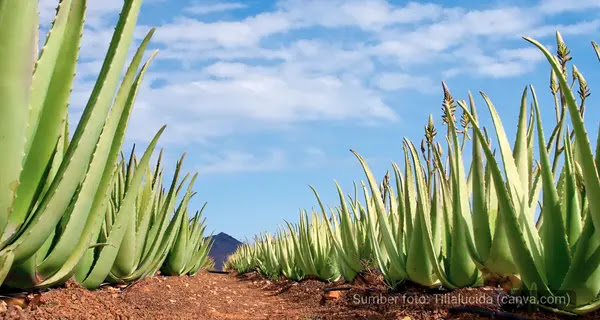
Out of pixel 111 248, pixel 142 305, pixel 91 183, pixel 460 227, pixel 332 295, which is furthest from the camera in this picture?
pixel 332 295

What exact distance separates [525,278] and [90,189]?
1.52 metres

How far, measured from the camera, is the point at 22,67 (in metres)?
1.22

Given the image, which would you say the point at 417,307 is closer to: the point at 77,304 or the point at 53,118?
the point at 77,304

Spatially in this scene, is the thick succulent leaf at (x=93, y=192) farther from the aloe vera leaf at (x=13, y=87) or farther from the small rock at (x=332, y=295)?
the small rock at (x=332, y=295)

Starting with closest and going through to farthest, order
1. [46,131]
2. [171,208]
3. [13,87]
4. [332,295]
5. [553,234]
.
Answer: [13,87], [46,131], [553,234], [171,208], [332,295]

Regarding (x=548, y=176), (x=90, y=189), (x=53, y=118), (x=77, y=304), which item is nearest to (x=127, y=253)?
(x=77, y=304)

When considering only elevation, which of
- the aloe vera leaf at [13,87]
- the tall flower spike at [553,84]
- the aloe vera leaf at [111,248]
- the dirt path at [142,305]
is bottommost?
the dirt path at [142,305]

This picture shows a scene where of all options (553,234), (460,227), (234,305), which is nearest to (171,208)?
(234,305)

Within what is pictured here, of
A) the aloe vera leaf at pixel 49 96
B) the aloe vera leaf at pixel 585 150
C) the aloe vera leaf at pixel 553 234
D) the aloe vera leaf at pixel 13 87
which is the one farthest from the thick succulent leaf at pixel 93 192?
the aloe vera leaf at pixel 553 234

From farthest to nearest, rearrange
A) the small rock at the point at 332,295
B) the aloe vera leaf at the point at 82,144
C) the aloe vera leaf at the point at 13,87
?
the small rock at the point at 332,295 < the aloe vera leaf at the point at 82,144 < the aloe vera leaf at the point at 13,87

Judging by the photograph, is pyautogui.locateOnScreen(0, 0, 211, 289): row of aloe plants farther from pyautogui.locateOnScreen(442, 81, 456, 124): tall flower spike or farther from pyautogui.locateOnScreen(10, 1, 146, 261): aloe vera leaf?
pyautogui.locateOnScreen(442, 81, 456, 124): tall flower spike

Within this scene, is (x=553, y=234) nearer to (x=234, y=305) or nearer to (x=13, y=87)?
(x=13, y=87)

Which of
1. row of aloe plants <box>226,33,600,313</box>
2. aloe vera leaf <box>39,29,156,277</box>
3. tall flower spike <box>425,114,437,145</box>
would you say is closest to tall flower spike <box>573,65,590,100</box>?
row of aloe plants <box>226,33,600,313</box>

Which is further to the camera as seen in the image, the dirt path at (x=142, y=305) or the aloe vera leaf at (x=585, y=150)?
the dirt path at (x=142, y=305)
